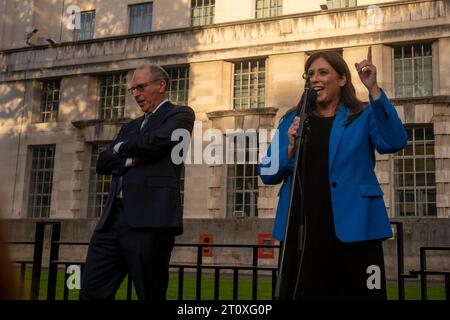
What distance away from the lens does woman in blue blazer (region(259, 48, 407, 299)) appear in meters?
3.19

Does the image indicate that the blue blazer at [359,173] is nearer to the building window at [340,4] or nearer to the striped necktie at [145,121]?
the striped necktie at [145,121]

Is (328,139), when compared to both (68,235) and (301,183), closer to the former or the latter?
(301,183)

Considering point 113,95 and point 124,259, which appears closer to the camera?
point 124,259

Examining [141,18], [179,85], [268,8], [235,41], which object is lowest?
[179,85]

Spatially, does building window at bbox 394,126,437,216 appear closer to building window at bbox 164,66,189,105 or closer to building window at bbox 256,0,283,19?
building window at bbox 256,0,283,19

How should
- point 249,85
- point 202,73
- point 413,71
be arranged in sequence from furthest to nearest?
1. point 202,73
2. point 249,85
3. point 413,71

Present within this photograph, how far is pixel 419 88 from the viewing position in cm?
1870

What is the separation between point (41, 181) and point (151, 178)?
21205mm

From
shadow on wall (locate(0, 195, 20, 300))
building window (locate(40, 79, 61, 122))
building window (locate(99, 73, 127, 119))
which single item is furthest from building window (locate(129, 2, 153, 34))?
shadow on wall (locate(0, 195, 20, 300))

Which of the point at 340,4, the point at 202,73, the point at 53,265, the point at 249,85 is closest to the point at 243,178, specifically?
the point at 249,85

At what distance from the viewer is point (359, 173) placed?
10.7ft

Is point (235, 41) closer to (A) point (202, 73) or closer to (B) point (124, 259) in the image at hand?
(A) point (202, 73)

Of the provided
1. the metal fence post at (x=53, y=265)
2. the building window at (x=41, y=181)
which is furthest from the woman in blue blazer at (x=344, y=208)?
the building window at (x=41, y=181)

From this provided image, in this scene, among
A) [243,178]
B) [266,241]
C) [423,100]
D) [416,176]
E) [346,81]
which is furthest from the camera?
[243,178]
